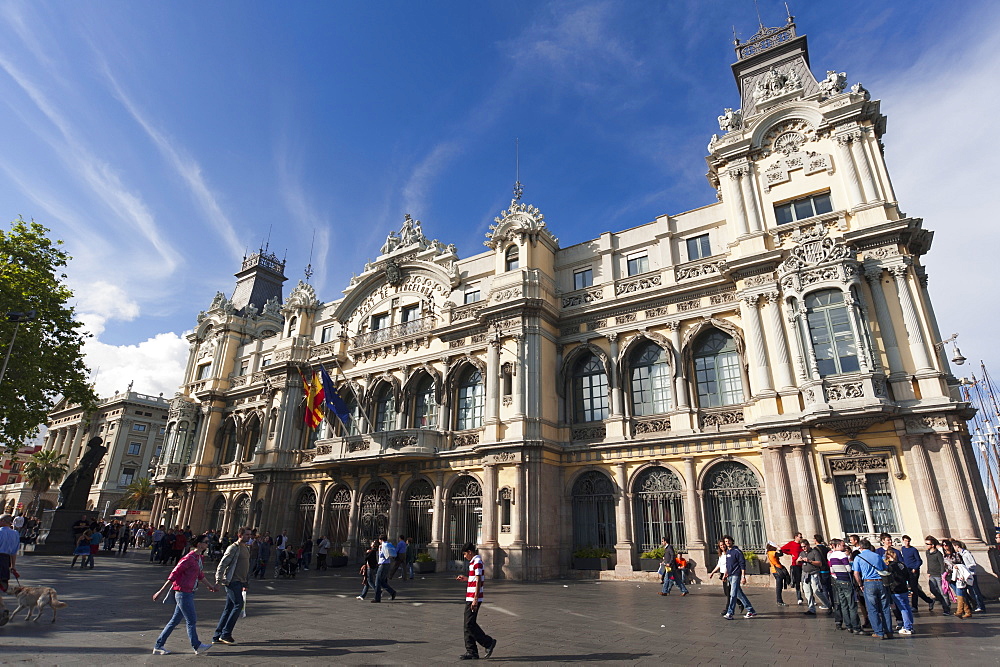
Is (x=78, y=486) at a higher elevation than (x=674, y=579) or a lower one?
higher

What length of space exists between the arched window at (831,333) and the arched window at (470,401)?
13.6 meters

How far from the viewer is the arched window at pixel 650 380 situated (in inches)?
862

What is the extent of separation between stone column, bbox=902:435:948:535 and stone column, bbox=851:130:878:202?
8451 mm

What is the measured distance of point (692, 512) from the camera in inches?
765

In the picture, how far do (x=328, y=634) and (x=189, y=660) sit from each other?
2.53 meters

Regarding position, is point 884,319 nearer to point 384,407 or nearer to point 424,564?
point 424,564

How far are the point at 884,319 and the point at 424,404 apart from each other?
1948 centimetres

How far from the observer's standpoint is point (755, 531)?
18.5 m

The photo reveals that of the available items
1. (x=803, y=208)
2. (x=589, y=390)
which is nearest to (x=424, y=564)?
(x=589, y=390)

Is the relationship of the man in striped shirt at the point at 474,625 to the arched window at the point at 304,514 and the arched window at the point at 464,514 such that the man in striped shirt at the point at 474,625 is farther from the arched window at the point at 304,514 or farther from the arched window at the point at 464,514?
the arched window at the point at 304,514

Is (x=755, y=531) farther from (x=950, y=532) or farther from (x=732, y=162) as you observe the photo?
(x=732, y=162)

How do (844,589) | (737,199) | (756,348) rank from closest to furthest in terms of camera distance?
(844,589)
(756,348)
(737,199)

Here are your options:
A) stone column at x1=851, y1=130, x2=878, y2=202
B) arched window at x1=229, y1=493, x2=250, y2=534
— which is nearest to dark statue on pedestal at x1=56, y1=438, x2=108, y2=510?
arched window at x1=229, y1=493, x2=250, y2=534

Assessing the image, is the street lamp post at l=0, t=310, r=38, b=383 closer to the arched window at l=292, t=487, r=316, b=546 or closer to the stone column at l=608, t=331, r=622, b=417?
the arched window at l=292, t=487, r=316, b=546
